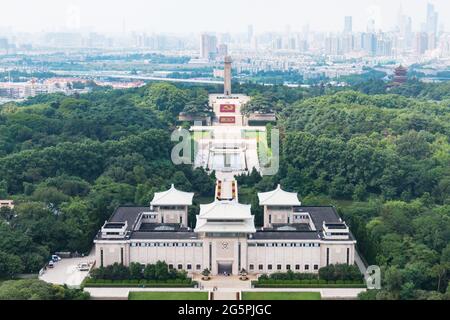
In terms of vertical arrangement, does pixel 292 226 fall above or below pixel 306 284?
above

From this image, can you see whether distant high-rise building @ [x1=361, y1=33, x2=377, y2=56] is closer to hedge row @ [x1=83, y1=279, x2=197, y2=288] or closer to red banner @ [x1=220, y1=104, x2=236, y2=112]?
red banner @ [x1=220, y1=104, x2=236, y2=112]

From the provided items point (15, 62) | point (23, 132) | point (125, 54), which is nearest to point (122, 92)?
point (23, 132)

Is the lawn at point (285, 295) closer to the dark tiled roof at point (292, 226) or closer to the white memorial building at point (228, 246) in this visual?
the white memorial building at point (228, 246)

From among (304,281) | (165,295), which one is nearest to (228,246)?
(304,281)

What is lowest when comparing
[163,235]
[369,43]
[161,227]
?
[161,227]

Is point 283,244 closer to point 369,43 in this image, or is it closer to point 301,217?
point 301,217

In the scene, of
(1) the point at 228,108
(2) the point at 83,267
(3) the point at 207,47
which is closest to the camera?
(2) the point at 83,267
